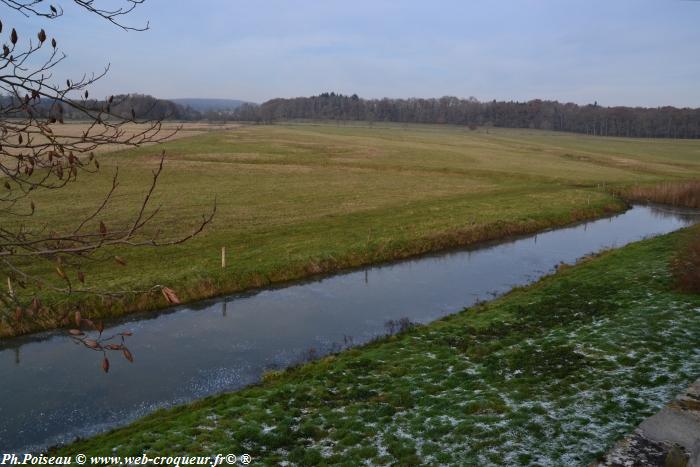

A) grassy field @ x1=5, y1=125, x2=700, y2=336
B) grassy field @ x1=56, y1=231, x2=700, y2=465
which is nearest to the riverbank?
grassy field @ x1=5, y1=125, x2=700, y2=336

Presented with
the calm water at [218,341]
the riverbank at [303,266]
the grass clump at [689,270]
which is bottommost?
the calm water at [218,341]

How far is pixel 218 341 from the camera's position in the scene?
18.3 metres

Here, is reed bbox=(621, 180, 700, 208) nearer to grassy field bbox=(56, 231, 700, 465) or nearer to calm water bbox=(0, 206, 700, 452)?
calm water bbox=(0, 206, 700, 452)

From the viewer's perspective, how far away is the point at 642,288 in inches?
787

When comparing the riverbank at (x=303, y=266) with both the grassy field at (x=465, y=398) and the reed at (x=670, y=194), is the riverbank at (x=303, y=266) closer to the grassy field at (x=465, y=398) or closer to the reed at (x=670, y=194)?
the grassy field at (x=465, y=398)

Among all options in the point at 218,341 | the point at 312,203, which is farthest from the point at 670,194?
the point at 218,341

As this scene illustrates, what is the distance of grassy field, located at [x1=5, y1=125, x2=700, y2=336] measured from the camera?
24406 mm

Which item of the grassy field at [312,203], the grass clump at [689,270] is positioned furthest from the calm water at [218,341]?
the grass clump at [689,270]

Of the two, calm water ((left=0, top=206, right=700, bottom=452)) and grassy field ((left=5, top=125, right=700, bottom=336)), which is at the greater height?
grassy field ((left=5, top=125, right=700, bottom=336))

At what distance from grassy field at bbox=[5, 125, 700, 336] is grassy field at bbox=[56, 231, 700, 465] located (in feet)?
16.1

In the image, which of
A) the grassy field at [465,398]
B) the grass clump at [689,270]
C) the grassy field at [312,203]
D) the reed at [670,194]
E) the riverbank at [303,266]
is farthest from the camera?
the reed at [670,194]

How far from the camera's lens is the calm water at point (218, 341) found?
1377cm

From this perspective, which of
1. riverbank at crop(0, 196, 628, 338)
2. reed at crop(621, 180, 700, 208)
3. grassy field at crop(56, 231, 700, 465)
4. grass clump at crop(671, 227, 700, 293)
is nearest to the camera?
grassy field at crop(56, 231, 700, 465)

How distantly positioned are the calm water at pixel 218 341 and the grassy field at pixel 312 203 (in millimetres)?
1361
